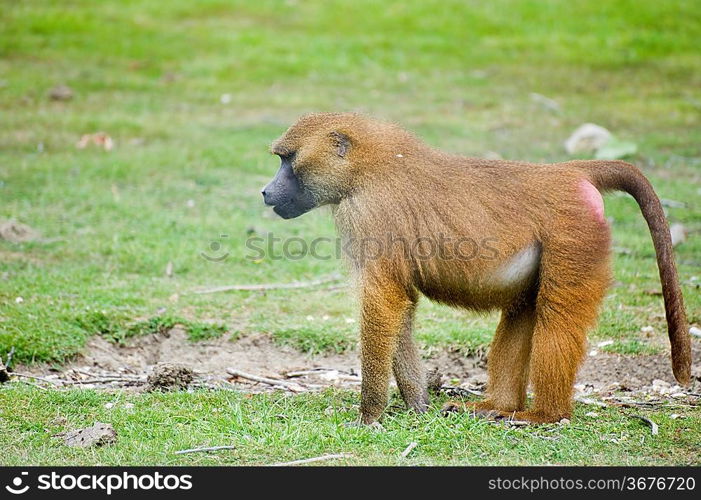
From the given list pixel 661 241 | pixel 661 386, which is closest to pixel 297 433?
pixel 661 241

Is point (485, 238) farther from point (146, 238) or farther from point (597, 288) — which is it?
point (146, 238)

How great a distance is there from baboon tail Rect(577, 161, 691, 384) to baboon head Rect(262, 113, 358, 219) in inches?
60.4

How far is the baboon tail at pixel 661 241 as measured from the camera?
232 inches

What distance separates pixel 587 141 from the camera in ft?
44.2

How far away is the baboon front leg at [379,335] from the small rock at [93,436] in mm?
1551

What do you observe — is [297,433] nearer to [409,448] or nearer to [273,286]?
[409,448]

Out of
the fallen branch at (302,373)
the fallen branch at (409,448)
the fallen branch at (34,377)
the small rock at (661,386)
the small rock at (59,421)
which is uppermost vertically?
the small rock at (661,386)

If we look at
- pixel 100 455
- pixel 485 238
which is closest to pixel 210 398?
pixel 100 455

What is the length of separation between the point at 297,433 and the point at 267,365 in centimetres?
190

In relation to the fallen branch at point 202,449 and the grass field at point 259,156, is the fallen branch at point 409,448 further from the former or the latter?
the fallen branch at point 202,449

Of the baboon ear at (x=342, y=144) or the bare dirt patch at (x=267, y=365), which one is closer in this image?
the baboon ear at (x=342, y=144)

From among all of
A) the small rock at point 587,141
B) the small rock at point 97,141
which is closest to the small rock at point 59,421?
the small rock at point 97,141

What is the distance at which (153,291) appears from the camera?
8.63 metres

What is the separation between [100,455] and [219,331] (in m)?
2.56
